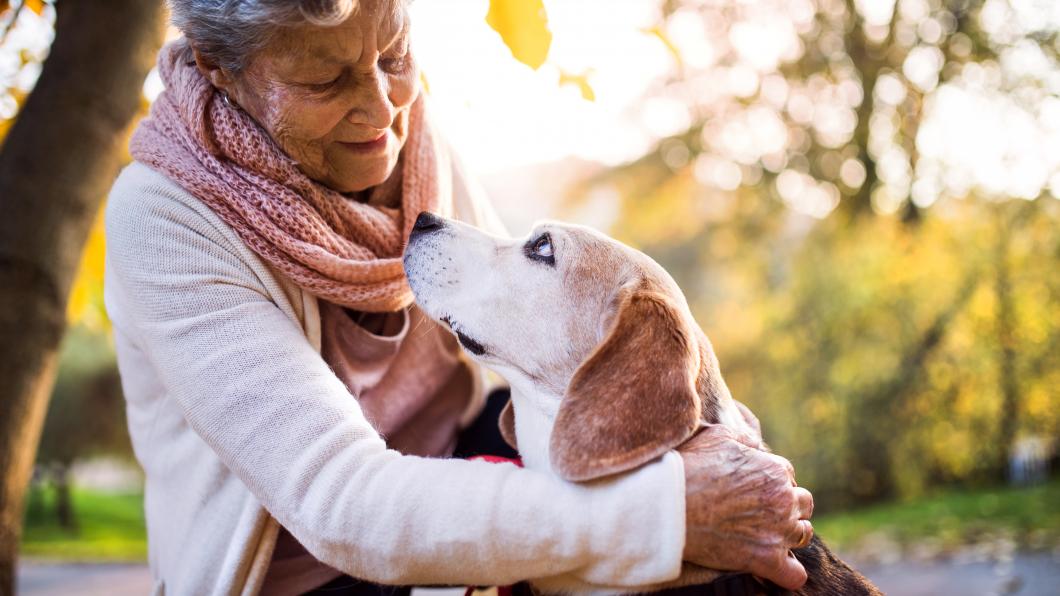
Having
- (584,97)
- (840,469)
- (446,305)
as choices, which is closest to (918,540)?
(840,469)

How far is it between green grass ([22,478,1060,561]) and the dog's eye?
5.57m

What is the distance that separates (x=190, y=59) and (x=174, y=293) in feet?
2.08

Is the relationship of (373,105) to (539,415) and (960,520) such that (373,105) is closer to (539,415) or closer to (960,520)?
(539,415)

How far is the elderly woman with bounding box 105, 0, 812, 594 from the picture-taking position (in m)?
1.47

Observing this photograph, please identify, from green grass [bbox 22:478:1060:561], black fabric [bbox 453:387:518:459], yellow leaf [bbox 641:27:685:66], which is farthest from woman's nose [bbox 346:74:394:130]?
green grass [bbox 22:478:1060:561]

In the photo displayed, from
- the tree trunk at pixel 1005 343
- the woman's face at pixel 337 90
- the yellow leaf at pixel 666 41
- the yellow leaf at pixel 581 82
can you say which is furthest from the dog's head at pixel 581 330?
the tree trunk at pixel 1005 343

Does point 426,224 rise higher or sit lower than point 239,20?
lower

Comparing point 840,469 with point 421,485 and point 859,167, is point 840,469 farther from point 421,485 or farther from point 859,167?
point 421,485

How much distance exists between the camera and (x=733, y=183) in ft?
41.4

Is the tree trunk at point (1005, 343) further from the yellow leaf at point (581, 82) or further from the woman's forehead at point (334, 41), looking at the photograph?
the woman's forehead at point (334, 41)

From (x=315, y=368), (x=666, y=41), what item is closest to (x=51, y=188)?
(x=315, y=368)

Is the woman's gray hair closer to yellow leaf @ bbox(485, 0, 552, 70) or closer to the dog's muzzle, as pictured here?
the dog's muzzle

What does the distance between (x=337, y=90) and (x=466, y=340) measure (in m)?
0.62

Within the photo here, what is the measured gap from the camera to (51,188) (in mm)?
2693
